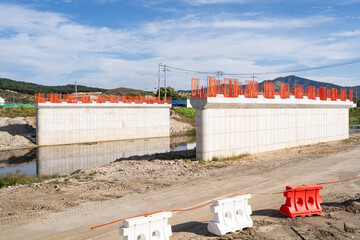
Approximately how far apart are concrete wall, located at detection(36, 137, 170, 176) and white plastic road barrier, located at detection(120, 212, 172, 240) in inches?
603

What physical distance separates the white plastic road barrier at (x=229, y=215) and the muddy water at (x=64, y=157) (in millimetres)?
15431

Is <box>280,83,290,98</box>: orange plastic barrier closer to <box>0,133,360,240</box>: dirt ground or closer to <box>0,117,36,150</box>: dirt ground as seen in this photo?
<box>0,133,360,240</box>: dirt ground

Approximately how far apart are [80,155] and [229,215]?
2318cm

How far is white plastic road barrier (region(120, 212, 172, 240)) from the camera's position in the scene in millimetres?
6107

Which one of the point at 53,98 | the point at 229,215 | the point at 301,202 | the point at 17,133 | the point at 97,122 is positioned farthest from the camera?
the point at 17,133

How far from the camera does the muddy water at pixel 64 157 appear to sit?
21812mm

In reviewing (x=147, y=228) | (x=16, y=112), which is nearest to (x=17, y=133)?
(x=16, y=112)

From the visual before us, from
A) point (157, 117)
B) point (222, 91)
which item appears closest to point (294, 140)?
point (222, 91)

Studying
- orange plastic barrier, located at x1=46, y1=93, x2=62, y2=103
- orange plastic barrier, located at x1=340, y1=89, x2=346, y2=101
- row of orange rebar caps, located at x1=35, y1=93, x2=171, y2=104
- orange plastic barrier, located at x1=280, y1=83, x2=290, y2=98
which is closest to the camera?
orange plastic barrier, located at x1=280, y1=83, x2=290, y2=98

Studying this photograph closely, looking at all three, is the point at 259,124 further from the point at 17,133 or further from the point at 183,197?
the point at 17,133

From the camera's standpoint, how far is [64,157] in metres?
27.2

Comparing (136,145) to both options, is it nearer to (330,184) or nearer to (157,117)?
(157,117)

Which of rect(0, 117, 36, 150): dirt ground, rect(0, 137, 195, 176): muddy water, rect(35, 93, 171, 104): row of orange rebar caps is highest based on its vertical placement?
rect(35, 93, 171, 104): row of orange rebar caps

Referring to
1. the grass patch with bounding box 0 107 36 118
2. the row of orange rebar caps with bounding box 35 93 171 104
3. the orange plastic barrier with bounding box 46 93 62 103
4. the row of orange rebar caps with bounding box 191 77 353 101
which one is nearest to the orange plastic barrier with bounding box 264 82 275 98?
the row of orange rebar caps with bounding box 191 77 353 101
